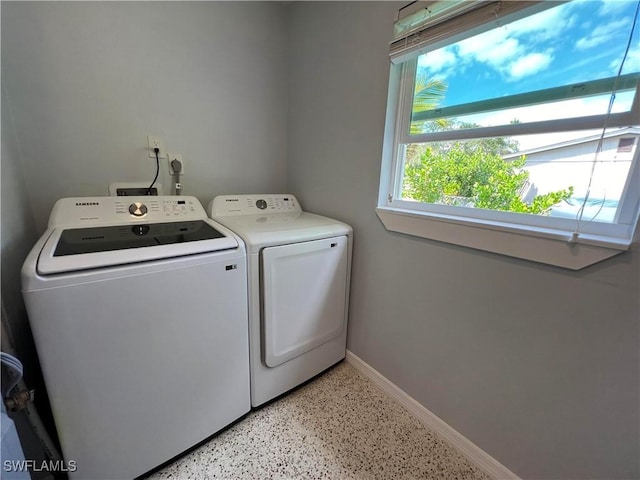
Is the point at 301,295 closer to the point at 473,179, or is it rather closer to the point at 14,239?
the point at 473,179

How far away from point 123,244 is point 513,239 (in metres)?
1.47

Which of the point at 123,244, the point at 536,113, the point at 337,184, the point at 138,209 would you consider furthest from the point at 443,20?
the point at 138,209

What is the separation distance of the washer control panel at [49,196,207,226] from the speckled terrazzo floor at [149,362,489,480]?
1.15 m

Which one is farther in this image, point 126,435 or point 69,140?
point 69,140

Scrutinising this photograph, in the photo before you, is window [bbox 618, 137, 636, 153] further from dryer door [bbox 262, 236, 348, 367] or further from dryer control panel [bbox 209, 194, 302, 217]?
dryer control panel [bbox 209, 194, 302, 217]

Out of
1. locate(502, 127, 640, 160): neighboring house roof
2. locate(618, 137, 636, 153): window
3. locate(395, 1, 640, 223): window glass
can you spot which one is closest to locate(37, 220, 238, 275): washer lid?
locate(395, 1, 640, 223): window glass

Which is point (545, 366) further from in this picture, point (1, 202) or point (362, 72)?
point (1, 202)

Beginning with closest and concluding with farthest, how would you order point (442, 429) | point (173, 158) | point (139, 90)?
point (442, 429) → point (139, 90) → point (173, 158)

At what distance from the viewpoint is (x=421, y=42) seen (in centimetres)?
110

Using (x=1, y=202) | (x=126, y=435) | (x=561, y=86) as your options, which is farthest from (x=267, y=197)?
(x=561, y=86)

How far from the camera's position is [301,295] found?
1.35 metres

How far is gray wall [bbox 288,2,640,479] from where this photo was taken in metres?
0.81

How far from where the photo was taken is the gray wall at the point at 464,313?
81 centimetres

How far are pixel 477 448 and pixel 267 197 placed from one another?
1782 millimetres
